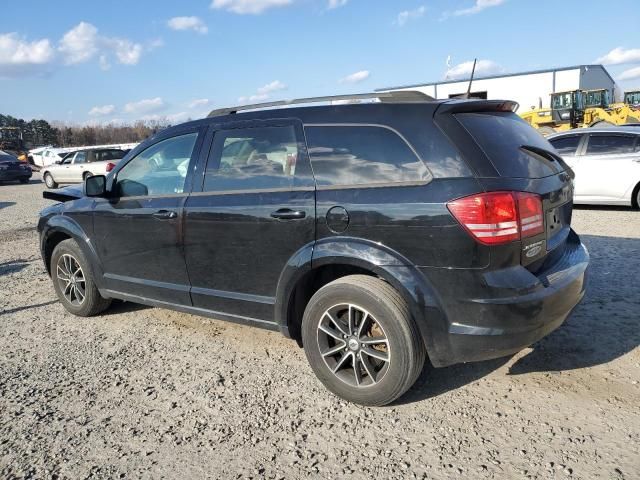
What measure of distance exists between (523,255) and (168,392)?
2429 millimetres

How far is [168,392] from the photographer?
3.42m

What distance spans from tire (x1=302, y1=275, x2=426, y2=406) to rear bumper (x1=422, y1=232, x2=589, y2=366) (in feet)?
0.67

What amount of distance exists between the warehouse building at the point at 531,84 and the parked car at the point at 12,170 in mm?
37269

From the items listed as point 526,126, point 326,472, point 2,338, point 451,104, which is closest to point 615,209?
point 526,126

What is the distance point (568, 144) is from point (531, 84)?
1827 inches

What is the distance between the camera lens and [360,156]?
3076 mm

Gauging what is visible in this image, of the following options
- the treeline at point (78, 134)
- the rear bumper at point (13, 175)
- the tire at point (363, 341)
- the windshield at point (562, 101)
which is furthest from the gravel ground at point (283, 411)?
the treeline at point (78, 134)

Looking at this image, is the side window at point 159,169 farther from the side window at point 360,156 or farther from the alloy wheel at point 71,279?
the side window at point 360,156

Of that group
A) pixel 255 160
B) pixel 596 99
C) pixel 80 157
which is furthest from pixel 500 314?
pixel 596 99

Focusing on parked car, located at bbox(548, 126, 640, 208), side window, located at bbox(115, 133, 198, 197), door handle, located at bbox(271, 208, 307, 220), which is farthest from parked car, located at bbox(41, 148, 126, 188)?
door handle, located at bbox(271, 208, 307, 220)

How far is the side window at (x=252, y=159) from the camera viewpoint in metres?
3.39

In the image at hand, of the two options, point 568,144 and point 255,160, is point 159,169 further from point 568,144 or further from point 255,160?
point 568,144

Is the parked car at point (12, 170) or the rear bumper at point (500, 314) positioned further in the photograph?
the parked car at point (12, 170)

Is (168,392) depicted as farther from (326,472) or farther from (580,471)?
(580,471)
